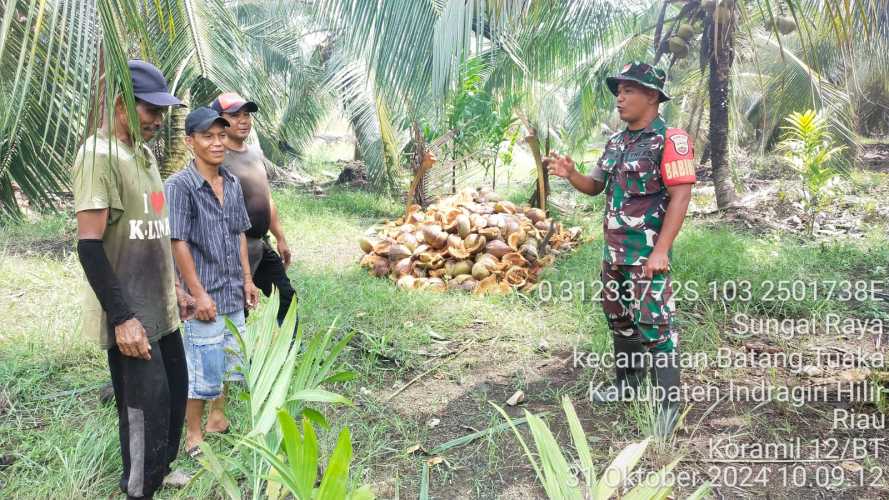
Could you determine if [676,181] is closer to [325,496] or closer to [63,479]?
[325,496]

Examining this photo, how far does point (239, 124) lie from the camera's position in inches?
125

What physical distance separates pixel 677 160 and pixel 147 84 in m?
2.15

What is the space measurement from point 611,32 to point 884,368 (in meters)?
5.51

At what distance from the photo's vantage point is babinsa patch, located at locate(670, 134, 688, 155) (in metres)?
2.79

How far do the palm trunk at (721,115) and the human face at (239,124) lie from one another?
5.30 m

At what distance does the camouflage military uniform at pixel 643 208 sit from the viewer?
2.81 m

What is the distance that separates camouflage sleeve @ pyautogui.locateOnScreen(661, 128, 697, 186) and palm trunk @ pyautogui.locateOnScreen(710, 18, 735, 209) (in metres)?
4.43

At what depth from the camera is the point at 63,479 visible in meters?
2.55

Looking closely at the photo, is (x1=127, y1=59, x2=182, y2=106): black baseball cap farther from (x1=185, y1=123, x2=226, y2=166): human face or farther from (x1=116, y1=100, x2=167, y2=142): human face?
(x1=185, y1=123, x2=226, y2=166): human face

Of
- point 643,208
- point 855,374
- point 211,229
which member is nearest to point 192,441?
point 211,229

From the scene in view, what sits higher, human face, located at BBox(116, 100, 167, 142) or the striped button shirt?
human face, located at BBox(116, 100, 167, 142)

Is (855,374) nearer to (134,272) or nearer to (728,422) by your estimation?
(728,422)

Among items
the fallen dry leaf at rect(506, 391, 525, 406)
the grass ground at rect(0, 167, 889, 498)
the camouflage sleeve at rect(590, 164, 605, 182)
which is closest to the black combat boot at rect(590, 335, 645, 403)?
the grass ground at rect(0, 167, 889, 498)

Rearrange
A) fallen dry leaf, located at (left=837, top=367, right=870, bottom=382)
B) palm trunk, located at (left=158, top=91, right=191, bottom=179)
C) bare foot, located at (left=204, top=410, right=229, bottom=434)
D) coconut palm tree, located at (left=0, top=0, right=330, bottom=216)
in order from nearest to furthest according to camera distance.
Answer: coconut palm tree, located at (left=0, top=0, right=330, bottom=216) < bare foot, located at (left=204, top=410, right=229, bottom=434) < fallen dry leaf, located at (left=837, top=367, right=870, bottom=382) < palm trunk, located at (left=158, top=91, right=191, bottom=179)
